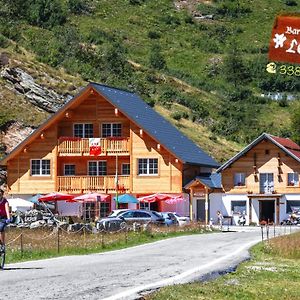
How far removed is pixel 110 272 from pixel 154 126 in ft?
151

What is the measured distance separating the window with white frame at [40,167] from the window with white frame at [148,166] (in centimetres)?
705

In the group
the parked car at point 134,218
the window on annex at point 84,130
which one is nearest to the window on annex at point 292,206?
the window on annex at point 84,130

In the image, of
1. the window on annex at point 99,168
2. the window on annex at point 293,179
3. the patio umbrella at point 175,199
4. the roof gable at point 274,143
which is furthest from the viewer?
the window on annex at point 99,168

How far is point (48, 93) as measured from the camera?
7519 centimetres

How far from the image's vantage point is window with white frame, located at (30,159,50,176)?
64.4 m

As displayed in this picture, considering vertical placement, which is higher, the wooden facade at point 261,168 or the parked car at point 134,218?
the wooden facade at point 261,168

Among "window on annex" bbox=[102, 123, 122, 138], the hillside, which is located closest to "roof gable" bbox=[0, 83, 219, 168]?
"window on annex" bbox=[102, 123, 122, 138]

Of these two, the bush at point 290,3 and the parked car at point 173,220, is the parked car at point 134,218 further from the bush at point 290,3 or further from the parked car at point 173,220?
the bush at point 290,3

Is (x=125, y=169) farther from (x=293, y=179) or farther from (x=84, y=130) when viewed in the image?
(x=293, y=179)

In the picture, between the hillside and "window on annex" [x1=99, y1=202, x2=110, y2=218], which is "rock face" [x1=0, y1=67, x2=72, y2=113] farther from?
"window on annex" [x1=99, y1=202, x2=110, y2=218]

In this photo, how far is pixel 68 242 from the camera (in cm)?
3000

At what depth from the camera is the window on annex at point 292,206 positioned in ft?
208

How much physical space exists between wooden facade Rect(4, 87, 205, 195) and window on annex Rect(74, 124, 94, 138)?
243mm

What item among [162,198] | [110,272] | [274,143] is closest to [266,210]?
[274,143]
